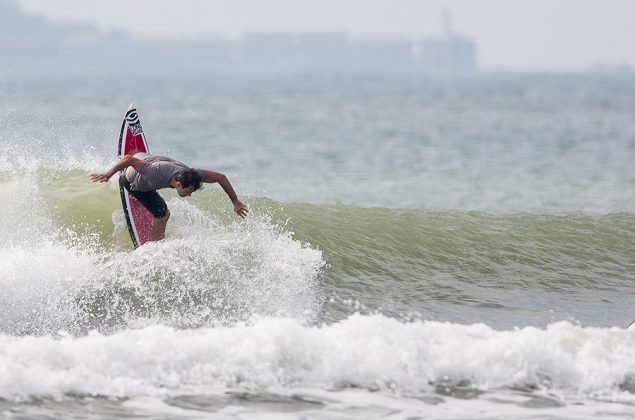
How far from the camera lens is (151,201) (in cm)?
1045

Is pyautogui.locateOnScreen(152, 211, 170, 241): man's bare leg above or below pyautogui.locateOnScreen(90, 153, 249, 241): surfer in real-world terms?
below

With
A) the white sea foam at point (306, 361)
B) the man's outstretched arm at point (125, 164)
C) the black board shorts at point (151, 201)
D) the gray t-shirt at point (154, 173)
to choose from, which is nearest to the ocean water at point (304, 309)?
the white sea foam at point (306, 361)

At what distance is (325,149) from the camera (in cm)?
3334

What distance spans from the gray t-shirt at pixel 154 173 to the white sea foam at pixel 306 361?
198cm

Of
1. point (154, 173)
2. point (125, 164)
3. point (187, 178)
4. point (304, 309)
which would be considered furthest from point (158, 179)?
point (304, 309)

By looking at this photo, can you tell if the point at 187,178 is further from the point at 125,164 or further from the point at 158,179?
the point at 125,164

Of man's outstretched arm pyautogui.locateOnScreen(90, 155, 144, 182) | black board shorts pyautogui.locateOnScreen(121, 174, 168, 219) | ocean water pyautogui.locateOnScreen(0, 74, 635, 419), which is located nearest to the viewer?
ocean water pyautogui.locateOnScreen(0, 74, 635, 419)

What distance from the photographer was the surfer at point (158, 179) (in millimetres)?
9508

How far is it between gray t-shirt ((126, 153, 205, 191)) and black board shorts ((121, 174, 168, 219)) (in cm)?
14

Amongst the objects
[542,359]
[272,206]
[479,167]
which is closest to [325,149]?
[479,167]

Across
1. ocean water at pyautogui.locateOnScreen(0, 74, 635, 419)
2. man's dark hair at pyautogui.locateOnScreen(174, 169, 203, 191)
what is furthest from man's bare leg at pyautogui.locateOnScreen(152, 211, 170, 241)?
man's dark hair at pyautogui.locateOnScreen(174, 169, 203, 191)

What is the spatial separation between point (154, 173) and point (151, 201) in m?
0.67

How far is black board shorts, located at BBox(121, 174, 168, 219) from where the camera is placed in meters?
10.4

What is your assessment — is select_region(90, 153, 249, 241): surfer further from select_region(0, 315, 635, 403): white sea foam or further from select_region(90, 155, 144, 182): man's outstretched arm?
select_region(0, 315, 635, 403): white sea foam
